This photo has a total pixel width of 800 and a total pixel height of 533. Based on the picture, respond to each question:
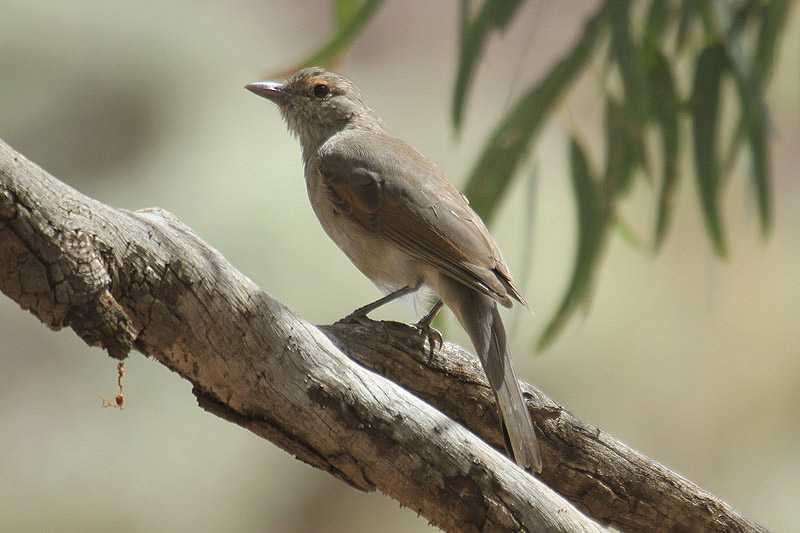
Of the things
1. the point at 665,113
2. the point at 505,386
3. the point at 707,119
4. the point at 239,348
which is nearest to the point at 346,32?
the point at 665,113

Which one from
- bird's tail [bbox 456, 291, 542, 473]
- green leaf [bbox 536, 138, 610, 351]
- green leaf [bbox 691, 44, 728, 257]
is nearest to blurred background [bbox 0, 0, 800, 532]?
green leaf [bbox 536, 138, 610, 351]

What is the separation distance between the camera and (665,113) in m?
3.81

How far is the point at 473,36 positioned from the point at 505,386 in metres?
1.81

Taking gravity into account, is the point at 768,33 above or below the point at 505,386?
above

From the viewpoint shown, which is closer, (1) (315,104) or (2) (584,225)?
(1) (315,104)

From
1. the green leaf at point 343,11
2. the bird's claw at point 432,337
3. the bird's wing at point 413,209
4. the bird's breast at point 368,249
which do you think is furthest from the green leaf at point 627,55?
the bird's claw at point 432,337

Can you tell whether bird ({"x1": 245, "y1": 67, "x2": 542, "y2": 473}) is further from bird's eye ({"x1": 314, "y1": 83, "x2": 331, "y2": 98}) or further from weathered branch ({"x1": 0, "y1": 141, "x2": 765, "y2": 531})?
weathered branch ({"x1": 0, "y1": 141, "x2": 765, "y2": 531})

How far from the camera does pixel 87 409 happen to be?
554 centimetres

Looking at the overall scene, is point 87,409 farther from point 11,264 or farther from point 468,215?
point 11,264

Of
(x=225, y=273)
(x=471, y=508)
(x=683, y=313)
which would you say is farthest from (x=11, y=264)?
(x=683, y=313)

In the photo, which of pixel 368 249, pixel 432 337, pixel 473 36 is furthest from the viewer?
pixel 473 36

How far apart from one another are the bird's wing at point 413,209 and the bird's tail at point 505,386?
0.36 feet

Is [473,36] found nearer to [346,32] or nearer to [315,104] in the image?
[346,32]

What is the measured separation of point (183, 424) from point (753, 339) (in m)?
3.98
